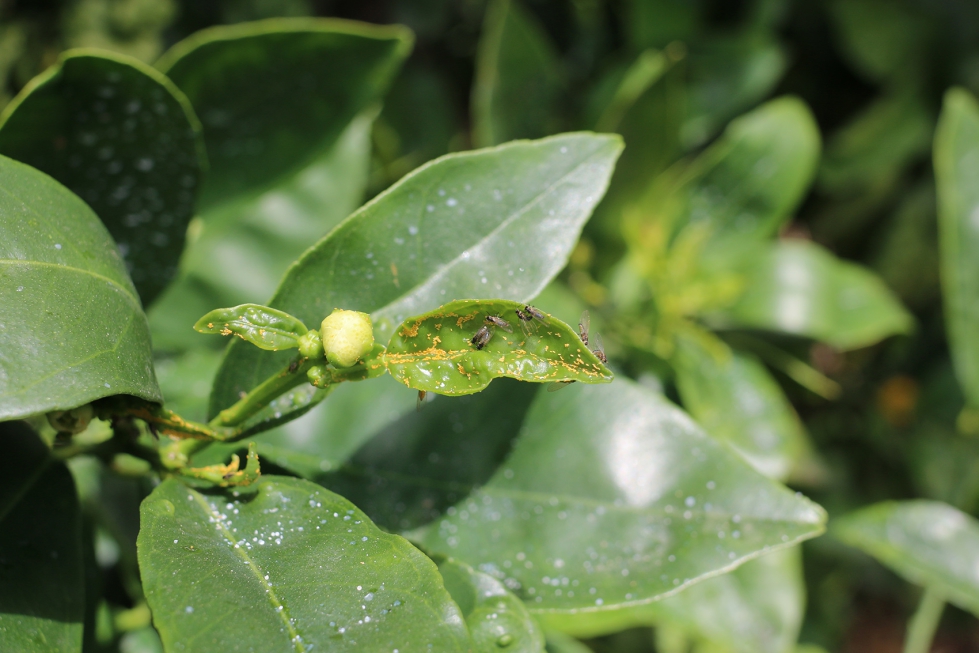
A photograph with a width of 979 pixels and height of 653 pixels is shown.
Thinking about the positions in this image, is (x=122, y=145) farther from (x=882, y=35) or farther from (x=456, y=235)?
(x=882, y=35)

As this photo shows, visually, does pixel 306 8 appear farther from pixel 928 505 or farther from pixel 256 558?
pixel 928 505

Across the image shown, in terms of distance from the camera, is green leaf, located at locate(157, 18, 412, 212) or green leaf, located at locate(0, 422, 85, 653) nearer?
green leaf, located at locate(0, 422, 85, 653)

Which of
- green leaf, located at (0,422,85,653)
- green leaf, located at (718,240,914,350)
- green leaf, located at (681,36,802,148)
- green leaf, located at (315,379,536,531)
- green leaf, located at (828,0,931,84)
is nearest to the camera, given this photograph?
green leaf, located at (0,422,85,653)

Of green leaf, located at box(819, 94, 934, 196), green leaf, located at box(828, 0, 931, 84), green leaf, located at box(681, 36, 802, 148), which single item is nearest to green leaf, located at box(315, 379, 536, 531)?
green leaf, located at box(681, 36, 802, 148)

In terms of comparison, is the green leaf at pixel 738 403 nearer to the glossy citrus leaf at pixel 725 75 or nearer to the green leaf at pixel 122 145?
the glossy citrus leaf at pixel 725 75

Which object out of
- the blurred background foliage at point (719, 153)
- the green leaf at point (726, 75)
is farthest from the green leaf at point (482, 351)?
the green leaf at point (726, 75)

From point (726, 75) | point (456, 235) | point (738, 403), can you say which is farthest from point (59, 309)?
point (726, 75)

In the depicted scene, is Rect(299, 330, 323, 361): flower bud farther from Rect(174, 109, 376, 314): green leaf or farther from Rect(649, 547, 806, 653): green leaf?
Rect(649, 547, 806, 653): green leaf
